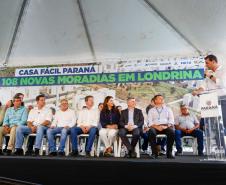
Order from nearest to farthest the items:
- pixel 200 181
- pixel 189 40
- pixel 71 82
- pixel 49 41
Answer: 1. pixel 200 181
2. pixel 189 40
3. pixel 49 41
4. pixel 71 82

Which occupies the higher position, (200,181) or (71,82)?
(71,82)

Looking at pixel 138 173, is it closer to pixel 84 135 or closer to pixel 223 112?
pixel 84 135

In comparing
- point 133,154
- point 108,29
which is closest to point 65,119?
Result: point 133,154

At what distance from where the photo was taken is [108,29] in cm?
510

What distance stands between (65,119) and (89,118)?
16.4 inches

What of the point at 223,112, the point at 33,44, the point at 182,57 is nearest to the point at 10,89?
the point at 33,44

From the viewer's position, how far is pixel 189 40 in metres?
5.01

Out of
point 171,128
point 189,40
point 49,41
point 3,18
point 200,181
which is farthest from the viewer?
point 49,41

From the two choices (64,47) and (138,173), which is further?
(64,47)

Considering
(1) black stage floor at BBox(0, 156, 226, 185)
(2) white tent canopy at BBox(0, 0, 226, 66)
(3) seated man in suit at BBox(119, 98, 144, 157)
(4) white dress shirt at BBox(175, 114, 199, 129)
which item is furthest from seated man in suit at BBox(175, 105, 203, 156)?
(1) black stage floor at BBox(0, 156, 226, 185)

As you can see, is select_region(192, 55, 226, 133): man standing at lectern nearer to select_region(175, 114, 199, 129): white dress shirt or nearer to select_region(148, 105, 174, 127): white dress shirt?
select_region(175, 114, 199, 129): white dress shirt

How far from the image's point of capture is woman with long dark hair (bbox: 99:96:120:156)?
410 cm

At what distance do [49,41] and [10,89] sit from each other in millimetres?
1479

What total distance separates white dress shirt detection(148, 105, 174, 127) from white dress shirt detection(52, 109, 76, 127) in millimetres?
1309
